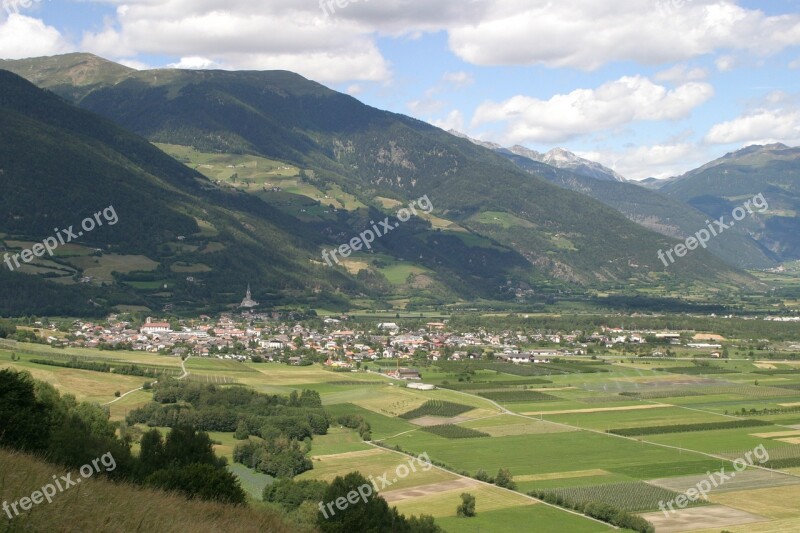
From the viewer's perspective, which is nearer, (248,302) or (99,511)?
(99,511)

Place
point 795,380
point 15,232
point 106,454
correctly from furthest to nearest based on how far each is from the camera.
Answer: point 15,232
point 795,380
point 106,454

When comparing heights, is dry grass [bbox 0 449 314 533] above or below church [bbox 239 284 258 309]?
above

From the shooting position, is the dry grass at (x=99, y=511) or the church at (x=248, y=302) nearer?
the dry grass at (x=99, y=511)

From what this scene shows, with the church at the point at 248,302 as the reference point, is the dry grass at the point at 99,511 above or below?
above

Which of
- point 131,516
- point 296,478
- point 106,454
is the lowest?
point 296,478

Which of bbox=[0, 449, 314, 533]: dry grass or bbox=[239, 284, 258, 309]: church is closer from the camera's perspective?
bbox=[0, 449, 314, 533]: dry grass

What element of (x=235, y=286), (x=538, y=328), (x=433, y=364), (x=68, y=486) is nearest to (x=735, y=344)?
(x=538, y=328)

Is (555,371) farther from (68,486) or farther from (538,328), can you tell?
(68,486)

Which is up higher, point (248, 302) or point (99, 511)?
point (99, 511)
